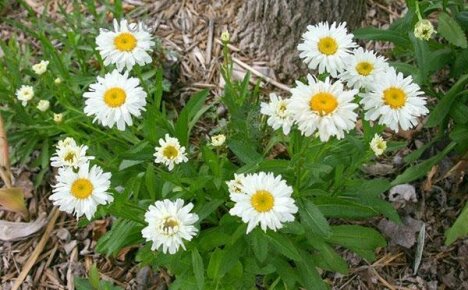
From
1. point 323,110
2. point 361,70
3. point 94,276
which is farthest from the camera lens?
point 94,276

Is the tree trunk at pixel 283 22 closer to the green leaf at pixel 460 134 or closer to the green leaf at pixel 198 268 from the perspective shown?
the green leaf at pixel 460 134

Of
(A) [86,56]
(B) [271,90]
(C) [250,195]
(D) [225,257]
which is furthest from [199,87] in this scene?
(C) [250,195]

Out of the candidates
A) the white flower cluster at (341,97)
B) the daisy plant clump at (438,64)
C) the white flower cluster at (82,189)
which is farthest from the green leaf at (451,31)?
the white flower cluster at (82,189)

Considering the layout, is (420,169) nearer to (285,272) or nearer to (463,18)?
(463,18)

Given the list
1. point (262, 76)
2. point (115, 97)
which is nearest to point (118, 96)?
point (115, 97)

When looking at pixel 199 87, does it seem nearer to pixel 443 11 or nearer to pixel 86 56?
pixel 86 56

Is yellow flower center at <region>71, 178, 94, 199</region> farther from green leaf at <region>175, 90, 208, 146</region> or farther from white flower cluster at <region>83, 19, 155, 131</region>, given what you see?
green leaf at <region>175, 90, 208, 146</region>

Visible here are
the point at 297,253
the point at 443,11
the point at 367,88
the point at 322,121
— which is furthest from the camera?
the point at 443,11
